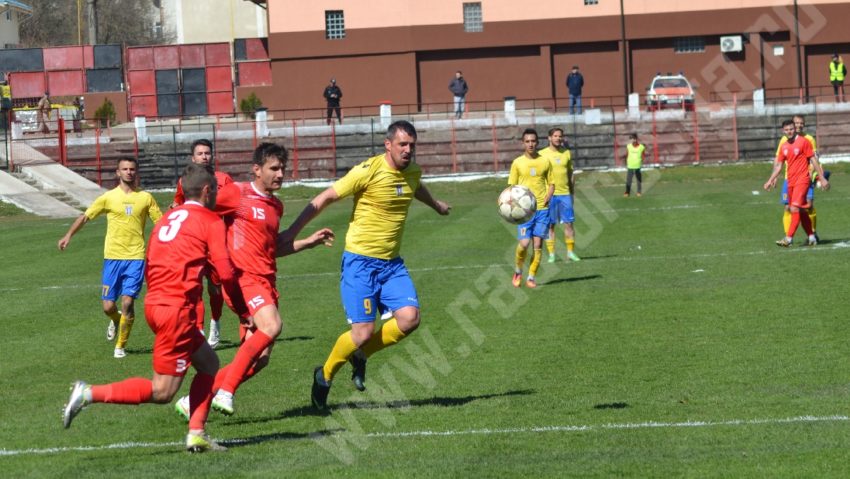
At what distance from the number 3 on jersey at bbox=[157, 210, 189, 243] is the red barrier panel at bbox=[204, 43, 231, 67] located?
5966cm

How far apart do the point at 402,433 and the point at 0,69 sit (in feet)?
224

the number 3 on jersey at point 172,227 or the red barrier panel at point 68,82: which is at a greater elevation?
the red barrier panel at point 68,82

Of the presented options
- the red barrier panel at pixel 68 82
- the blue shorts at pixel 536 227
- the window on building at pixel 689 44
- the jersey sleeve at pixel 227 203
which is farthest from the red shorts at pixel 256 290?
the red barrier panel at pixel 68 82

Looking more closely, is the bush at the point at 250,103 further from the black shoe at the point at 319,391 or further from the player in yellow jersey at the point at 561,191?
the black shoe at the point at 319,391

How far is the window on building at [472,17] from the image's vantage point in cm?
6425

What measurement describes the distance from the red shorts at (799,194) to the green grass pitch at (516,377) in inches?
33.7

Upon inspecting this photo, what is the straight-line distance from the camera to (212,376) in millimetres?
8727

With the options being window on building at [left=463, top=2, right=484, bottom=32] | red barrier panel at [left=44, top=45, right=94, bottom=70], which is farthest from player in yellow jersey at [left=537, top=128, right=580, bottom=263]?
red barrier panel at [left=44, top=45, right=94, bottom=70]

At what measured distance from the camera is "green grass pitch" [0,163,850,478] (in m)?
8.24

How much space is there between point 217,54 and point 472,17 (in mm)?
14015

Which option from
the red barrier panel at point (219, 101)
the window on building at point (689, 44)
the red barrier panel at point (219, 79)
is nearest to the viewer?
the window on building at point (689, 44)

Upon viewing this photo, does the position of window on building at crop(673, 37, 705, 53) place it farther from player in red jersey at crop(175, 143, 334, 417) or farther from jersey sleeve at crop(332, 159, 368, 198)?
Result: player in red jersey at crop(175, 143, 334, 417)

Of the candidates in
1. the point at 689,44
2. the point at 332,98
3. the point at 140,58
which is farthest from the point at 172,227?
the point at 140,58

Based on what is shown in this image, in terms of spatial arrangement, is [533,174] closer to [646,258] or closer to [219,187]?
[646,258]
